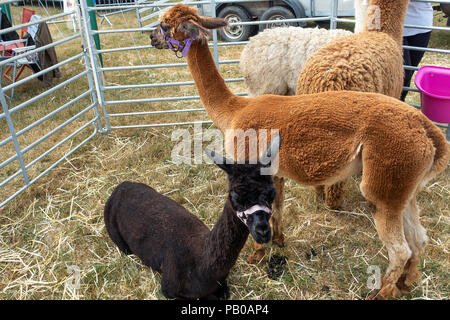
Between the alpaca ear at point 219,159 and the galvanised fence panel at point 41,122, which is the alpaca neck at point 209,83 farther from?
the galvanised fence panel at point 41,122

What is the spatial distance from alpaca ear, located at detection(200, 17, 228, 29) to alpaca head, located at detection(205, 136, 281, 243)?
1.25m

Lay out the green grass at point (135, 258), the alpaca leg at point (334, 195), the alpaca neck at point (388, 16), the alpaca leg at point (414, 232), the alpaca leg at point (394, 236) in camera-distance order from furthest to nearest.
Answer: the alpaca neck at point (388, 16), the alpaca leg at point (334, 195), the green grass at point (135, 258), the alpaca leg at point (414, 232), the alpaca leg at point (394, 236)

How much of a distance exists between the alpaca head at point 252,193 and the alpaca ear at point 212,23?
1.25 m

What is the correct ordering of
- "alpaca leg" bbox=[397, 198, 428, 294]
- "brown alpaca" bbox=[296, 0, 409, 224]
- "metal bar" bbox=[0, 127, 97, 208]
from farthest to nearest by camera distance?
"metal bar" bbox=[0, 127, 97, 208] → "brown alpaca" bbox=[296, 0, 409, 224] → "alpaca leg" bbox=[397, 198, 428, 294]

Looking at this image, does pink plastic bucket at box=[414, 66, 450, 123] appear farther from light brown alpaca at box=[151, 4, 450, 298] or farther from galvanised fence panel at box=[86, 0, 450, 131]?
light brown alpaca at box=[151, 4, 450, 298]

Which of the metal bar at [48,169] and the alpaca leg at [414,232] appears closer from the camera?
the alpaca leg at [414,232]

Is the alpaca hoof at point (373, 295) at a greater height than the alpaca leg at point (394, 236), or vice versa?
the alpaca leg at point (394, 236)

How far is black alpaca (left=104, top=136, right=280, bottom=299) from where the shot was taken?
1.65 m

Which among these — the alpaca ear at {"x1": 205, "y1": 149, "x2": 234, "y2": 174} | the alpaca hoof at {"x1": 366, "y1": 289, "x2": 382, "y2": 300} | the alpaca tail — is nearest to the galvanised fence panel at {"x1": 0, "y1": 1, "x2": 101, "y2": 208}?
the alpaca ear at {"x1": 205, "y1": 149, "x2": 234, "y2": 174}

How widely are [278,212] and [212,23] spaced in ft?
4.63

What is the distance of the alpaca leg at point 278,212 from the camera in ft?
7.79

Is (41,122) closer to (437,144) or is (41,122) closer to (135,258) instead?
(135,258)

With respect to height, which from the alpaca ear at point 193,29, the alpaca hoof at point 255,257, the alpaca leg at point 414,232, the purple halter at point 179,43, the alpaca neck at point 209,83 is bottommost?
the alpaca hoof at point 255,257

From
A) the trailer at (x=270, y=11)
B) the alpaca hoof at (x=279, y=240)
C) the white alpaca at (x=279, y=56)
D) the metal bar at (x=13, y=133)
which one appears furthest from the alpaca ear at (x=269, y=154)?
the trailer at (x=270, y=11)
